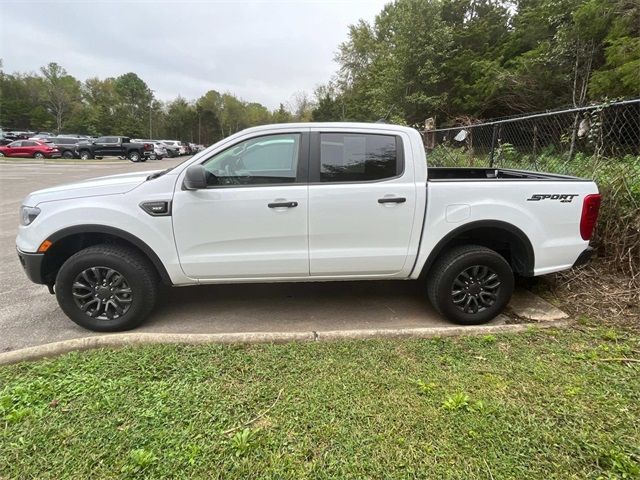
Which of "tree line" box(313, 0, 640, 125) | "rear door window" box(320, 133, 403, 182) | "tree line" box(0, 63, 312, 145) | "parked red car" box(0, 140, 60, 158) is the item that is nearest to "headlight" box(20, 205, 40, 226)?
"rear door window" box(320, 133, 403, 182)

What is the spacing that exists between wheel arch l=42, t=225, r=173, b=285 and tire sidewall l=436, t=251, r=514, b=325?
95.2 inches

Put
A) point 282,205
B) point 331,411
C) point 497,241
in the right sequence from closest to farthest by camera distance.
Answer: point 331,411 → point 282,205 → point 497,241

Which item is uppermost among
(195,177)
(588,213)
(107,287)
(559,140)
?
(559,140)

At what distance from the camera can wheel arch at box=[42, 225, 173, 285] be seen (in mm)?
3107

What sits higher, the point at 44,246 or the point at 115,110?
the point at 115,110

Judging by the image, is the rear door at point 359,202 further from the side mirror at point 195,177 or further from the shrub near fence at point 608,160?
the shrub near fence at point 608,160

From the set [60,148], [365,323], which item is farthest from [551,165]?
[60,148]

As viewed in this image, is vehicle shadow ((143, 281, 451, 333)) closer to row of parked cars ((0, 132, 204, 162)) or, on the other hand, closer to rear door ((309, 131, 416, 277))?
rear door ((309, 131, 416, 277))

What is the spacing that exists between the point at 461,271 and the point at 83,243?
3.38m

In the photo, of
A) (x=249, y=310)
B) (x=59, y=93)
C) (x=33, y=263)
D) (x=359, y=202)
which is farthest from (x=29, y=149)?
(x=59, y=93)

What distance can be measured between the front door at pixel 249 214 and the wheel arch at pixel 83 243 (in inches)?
9.7

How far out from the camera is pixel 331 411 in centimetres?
224

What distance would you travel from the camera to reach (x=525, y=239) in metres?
3.33

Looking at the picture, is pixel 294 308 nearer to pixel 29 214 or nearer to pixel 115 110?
pixel 29 214
